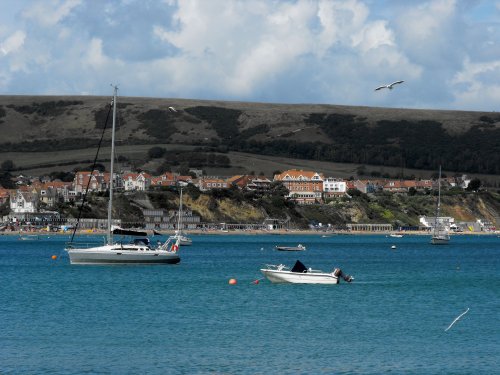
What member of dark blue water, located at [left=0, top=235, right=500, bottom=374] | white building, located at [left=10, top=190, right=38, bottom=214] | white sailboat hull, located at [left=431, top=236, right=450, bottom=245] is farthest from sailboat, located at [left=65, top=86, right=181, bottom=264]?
white building, located at [left=10, top=190, right=38, bottom=214]

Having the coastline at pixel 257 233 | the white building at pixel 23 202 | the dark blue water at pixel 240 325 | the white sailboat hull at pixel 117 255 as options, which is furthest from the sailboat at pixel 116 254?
the white building at pixel 23 202

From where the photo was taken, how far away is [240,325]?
36.7 meters

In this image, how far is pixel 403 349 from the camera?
31.5 metres

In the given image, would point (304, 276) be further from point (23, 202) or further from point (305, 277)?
point (23, 202)

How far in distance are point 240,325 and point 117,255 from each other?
2649 cm

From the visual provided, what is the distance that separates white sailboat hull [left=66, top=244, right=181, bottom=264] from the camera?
62188mm

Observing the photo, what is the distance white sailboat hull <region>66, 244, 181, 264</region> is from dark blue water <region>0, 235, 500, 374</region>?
1.89 m

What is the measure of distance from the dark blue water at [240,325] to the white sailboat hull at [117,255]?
6.20 ft

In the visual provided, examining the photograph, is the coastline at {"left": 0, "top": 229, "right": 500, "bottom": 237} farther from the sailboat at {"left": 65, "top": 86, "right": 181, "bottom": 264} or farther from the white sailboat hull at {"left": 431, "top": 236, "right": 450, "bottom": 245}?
the sailboat at {"left": 65, "top": 86, "right": 181, "bottom": 264}

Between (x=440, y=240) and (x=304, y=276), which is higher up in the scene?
(x=440, y=240)

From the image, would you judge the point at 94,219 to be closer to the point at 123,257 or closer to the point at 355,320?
the point at 123,257

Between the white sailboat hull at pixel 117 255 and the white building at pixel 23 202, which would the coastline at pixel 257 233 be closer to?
the white building at pixel 23 202

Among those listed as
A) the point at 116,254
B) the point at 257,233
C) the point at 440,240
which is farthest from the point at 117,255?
the point at 257,233

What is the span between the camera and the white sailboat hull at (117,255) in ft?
204
